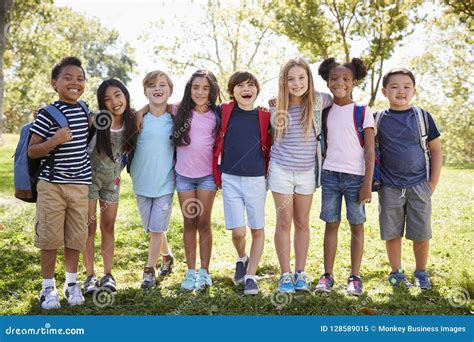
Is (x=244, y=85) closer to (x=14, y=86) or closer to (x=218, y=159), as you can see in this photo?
(x=218, y=159)

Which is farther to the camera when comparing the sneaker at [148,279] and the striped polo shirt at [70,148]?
the sneaker at [148,279]

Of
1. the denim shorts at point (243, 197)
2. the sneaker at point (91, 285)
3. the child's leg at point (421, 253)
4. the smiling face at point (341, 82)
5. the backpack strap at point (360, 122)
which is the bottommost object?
the sneaker at point (91, 285)

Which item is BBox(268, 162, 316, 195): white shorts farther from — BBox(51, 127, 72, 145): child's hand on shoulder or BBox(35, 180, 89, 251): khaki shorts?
BBox(51, 127, 72, 145): child's hand on shoulder

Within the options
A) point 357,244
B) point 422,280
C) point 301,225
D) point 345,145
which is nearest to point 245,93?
point 345,145

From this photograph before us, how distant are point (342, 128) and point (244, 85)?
34.2 inches

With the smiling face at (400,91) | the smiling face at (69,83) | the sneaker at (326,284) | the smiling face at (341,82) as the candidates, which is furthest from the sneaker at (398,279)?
the smiling face at (69,83)

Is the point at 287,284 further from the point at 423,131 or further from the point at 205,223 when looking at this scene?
the point at 423,131

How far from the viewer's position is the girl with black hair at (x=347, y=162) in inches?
166

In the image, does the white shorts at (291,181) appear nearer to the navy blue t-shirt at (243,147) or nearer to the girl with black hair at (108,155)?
the navy blue t-shirt at (243,147)

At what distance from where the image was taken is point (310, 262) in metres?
5.38

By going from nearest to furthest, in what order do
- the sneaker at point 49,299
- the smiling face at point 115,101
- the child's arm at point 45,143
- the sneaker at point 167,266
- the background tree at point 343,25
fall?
the child's arm at point 45,143 → the sneaker at point 49,299 → the smiling face at point 115,101 → the sneaker at point 167,266 → the background tree at point 343,25

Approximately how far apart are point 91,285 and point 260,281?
4.84 ft

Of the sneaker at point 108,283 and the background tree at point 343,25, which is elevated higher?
the background tree at point 343,25

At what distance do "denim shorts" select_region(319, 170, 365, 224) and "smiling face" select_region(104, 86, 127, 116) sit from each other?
1747 mm
